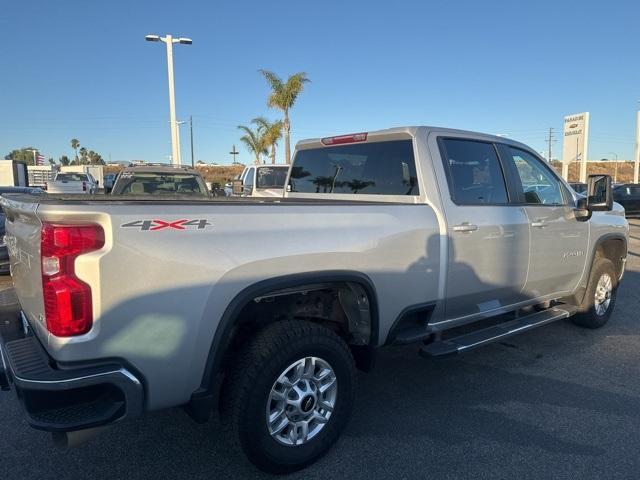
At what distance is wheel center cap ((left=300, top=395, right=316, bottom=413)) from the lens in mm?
2867

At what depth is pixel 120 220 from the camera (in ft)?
7.14

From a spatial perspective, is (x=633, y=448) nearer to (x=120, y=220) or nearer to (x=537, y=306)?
(x=537, y=306)

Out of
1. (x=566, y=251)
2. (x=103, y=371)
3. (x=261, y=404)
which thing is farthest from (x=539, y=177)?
(x=103, y=371)

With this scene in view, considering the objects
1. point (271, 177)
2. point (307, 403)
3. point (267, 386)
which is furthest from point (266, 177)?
point (267, 386)

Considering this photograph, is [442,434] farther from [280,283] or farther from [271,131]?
[271,131]

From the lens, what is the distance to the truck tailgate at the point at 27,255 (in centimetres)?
238

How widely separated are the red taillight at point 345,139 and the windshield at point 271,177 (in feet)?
29.5

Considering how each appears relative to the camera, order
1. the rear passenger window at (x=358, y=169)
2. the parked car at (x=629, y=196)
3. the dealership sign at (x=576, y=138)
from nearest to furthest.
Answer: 1. the rear passenger window at (x=358, y=169)
2. the parked car at (x=629, y=196)
3. the dealership sign at (x=576, y=138)

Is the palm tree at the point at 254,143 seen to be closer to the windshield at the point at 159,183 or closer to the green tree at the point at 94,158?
the windshield at the point at 159,183

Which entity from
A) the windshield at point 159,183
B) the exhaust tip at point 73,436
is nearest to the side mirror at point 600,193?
the exhaust tip at point 73,436

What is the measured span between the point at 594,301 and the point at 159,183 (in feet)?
24.7

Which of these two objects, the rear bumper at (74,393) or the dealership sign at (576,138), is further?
the dealership sign at (576,138)

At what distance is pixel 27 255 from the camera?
2.61m

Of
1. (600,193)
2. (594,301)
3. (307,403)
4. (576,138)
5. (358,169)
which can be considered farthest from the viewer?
(576,138)
